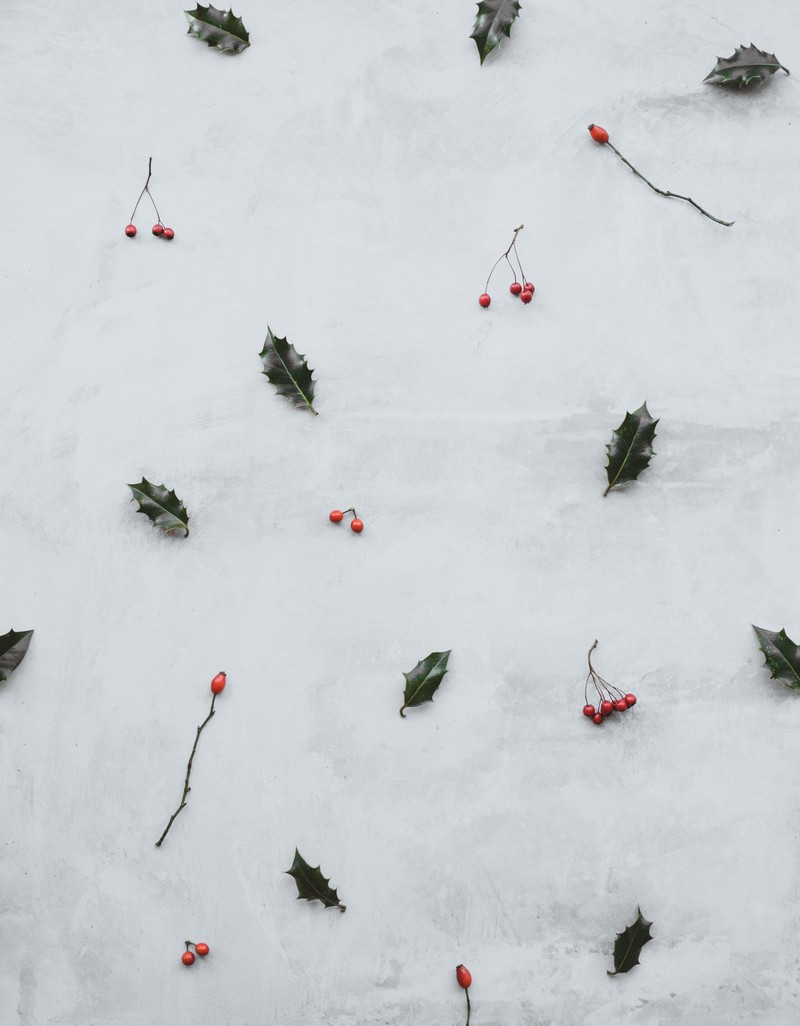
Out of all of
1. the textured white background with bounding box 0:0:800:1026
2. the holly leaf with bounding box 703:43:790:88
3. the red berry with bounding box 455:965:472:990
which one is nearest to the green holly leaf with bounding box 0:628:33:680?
the textured white background with bounding box 0:0:800:1026

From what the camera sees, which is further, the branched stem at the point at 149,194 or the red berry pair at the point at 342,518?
the branched stem at the point at 149,194

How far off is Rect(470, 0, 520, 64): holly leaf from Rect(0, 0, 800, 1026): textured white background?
0.19 feet

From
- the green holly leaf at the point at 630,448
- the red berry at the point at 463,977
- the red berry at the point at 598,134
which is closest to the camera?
the red berry at the point at 463,977

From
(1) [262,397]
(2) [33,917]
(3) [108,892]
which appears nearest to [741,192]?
(1) [262,397]

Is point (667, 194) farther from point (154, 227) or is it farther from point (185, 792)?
point (185, 792)

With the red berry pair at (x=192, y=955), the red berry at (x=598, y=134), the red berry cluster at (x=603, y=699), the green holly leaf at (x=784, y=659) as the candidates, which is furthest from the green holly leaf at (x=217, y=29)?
the red berry pair at (x=192, y=955)

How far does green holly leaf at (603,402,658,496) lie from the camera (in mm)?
2053

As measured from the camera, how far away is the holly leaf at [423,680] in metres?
2.03

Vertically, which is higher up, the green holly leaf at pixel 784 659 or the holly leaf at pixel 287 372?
the holly leaf at pixel 287 372

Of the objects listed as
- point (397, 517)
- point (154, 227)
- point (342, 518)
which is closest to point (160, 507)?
point (342, 518)

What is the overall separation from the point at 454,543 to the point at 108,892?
3.74 ft

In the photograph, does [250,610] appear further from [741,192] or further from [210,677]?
[741,192]

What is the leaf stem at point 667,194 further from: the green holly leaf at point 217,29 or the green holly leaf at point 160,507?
the green holly leaf at point 160,507

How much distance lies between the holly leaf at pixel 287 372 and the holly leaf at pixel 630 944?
1.39m
